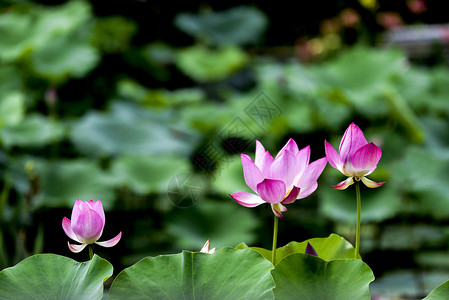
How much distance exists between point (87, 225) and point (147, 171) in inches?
68.9

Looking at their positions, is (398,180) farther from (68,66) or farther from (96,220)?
(96,220)

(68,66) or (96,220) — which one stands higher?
(96,220)

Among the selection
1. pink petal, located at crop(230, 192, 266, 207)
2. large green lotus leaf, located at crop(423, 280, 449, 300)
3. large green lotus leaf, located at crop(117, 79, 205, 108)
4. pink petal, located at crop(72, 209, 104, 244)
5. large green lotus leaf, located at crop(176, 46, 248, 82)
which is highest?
pink petal, located at crop(230, 192, 266, 207)

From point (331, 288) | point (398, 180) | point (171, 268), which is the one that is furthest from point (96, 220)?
point (398, 180)

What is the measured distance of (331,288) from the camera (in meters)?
0.53

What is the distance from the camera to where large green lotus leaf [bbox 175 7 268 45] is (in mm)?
4203

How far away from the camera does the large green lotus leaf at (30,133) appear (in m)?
2.15

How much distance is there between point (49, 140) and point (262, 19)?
2577 millimetres

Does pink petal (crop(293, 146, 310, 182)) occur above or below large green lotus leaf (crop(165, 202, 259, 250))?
above

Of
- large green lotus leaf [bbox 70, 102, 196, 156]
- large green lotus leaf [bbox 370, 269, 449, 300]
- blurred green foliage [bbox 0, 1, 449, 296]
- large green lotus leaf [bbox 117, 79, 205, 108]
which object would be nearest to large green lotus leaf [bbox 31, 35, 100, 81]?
blurred green foliage [bbox 0, 1, 449, 296]

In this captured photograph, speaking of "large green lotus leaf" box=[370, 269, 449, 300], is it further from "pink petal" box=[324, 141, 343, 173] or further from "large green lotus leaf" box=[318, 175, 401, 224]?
"pink petal" box=[324, 141, 343, 173]

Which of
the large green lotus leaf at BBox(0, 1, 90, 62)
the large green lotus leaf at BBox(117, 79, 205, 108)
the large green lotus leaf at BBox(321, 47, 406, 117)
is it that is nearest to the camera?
the large green lotus leaf at BBox(0, 1, 90, 62)

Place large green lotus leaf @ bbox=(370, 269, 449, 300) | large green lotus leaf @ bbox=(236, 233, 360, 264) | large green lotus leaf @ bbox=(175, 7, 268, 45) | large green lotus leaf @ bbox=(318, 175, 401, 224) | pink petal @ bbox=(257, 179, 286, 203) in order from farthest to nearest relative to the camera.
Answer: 1. large green lotus leaf @ bbox=(175, 7, 268, 45)
2. large green lotus leaf @ bbox=(318, 175, 401, 224)
3. large green lotus leaf @ bbox=(370, 269, 449, 300)
4. large green lotus leaf @ bbox=(236, 233, 360, 264)
5. pink petal @ bbox=(257, 179, 286, 203)

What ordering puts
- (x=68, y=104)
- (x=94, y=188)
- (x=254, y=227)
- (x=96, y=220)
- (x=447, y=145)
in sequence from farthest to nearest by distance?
(x=68, y=104) < (x=447, y=145) < (x=254, y=227) < (x=94, y=188) < (x=96, y=220)
